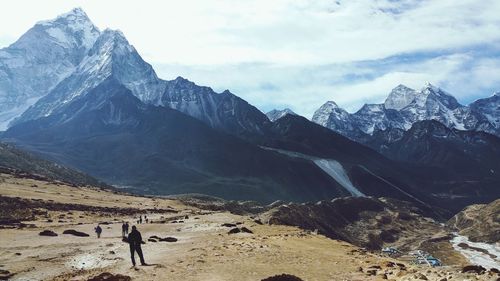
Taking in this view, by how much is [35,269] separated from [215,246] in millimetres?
14752

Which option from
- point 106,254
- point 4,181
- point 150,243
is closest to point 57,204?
point 4,181

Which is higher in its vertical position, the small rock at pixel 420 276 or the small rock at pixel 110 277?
the small rock at pixel 420 276

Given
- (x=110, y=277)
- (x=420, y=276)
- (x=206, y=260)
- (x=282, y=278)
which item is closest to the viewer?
(x=420, y=276)

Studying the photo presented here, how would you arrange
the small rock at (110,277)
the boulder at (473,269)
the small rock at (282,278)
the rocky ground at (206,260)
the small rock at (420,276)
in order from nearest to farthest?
the small rock at (420,276) < the small rock at (282,278) < the boulder at (473,269) < the small rock at (110,277) < the rocky ground at (206,260)

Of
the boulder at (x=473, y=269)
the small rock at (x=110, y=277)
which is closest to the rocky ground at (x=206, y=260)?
the small rock at (x=110, y=277)

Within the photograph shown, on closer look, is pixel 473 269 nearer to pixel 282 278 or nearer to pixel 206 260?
pixel 282 278

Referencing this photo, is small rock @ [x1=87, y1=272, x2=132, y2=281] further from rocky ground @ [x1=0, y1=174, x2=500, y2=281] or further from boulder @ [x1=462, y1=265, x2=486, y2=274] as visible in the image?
boulder @ [x1=462, y1=265, x2=486, y2=274]

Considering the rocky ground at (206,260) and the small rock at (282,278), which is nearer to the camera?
the small rock at (282,278)

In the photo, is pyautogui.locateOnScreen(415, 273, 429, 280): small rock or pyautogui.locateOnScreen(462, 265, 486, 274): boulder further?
pyautogui.locateOnScreen(462, 265, 486, 274): boulder

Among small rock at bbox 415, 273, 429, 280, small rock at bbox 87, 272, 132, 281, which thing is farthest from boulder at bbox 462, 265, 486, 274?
small rock at bbox 87, 272, 132, 281

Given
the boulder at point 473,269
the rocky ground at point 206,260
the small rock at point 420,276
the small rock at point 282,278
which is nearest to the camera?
the small rock at point 420,276

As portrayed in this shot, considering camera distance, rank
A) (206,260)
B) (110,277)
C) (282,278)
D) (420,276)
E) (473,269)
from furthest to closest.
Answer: (206,260) → (110,277) → (473,269) → (282,278) → (420,276)

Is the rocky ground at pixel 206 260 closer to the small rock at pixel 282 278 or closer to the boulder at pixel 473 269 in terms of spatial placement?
the small rock at pixel 282 278

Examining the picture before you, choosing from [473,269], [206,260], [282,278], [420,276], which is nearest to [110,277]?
[206,260]
